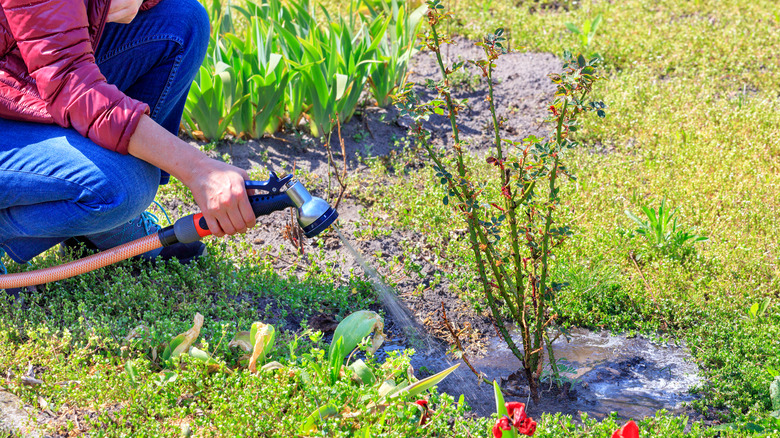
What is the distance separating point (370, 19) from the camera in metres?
4.33

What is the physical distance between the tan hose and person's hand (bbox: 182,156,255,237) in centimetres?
34

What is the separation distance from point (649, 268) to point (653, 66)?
211 centimetres

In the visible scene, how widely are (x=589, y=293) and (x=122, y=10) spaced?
2.00m

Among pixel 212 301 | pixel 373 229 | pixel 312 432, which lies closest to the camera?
pixel 312 432

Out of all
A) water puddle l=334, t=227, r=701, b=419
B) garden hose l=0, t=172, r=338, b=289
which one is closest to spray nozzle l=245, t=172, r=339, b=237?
garden hose l=0, t=172, r=338, b=289

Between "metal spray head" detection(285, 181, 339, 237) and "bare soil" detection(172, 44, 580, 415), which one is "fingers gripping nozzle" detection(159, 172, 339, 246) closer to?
"metal spray head" detection(285, 181, 339, 237)

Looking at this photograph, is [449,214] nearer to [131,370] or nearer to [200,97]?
[200,97]

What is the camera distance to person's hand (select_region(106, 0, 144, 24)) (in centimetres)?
219

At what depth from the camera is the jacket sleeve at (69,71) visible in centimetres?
194

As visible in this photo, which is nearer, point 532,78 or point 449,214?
point 449,214

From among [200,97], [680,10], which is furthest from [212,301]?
[680,10]

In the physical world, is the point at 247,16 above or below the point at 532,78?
above

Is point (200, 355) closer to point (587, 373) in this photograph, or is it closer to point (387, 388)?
point (387, 388)

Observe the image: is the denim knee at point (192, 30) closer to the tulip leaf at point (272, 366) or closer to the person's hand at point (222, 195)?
the person's hand at point (222, 195)
